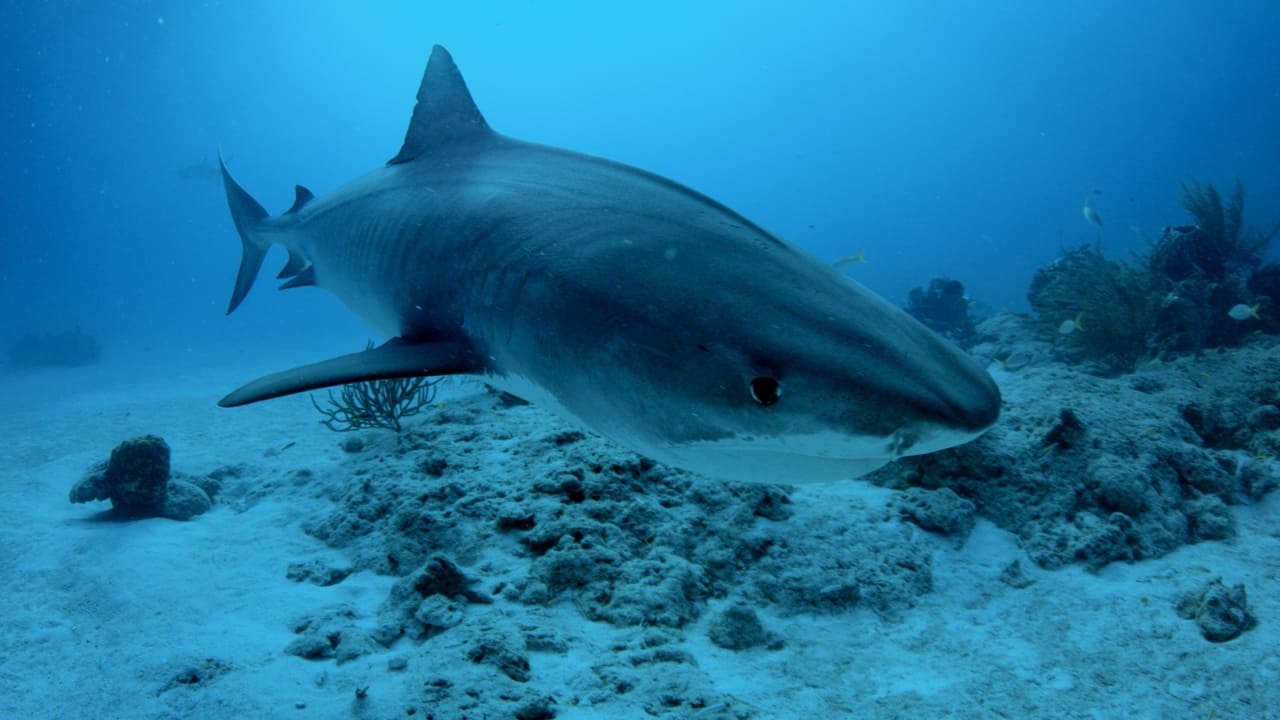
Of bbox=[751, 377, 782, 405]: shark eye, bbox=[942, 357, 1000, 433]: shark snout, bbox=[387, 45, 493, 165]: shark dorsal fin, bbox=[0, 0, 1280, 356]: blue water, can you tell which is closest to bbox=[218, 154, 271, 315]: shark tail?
bbox=[387, 45, 493, 165]: shark dorsal fin

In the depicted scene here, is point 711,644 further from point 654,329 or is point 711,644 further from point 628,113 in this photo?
point 628,113

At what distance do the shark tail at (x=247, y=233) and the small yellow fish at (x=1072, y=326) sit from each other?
1243 cm

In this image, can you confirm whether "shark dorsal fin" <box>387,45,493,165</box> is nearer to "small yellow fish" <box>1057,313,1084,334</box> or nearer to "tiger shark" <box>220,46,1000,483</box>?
"tiger shark" <box>220,46,1000,483</box>

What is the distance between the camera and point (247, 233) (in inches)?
235

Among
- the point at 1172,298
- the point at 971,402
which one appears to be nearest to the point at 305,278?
the point at 971,402

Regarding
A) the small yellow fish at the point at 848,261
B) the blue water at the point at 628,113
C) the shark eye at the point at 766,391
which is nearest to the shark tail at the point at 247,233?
the small yellow fish at the point at 848,261

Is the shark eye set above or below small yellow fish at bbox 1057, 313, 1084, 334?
below

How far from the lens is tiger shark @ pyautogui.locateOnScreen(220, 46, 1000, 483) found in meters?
1.55

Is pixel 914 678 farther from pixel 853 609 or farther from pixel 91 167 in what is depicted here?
pixel 91 167

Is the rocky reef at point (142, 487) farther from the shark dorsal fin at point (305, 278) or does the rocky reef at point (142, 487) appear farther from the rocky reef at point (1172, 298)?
the rocky reef at point (1172, 298)

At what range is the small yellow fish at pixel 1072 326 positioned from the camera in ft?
36.0

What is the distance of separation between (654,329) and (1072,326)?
12.4 m

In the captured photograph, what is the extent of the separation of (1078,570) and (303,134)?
20767 cm

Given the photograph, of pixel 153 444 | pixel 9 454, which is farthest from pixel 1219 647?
pixel 9 454
